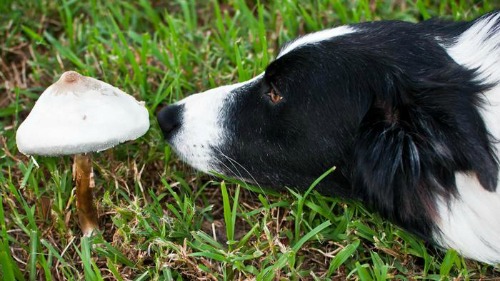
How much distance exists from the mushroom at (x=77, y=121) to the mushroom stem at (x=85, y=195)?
0.25 m

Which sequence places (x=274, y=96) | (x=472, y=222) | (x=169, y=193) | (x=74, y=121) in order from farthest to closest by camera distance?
1. (x=169, y=193)
2. (x=274, y=96)
3. (x=472, y=222)
4. (x=74, y=121)

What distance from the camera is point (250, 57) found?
3.47 metres

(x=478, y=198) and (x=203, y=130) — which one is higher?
(x=478, y=198)

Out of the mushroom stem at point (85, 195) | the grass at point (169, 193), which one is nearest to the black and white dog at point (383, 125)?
the grass at point (169, 193)

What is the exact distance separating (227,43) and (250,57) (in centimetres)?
16

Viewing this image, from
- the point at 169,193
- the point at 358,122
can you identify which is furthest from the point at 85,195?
the point at 358,122

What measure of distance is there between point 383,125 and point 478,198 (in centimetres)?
38

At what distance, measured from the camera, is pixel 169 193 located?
2.96m

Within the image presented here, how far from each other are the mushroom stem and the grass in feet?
0.22

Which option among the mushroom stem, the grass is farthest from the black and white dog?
the mushroom stem

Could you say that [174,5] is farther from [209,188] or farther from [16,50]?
[209,188]

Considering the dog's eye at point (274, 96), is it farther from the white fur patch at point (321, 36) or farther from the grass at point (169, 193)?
the grass at point (169, 193)

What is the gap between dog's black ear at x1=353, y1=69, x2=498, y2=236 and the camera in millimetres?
2211

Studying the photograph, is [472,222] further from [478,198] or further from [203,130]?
[203,130]
